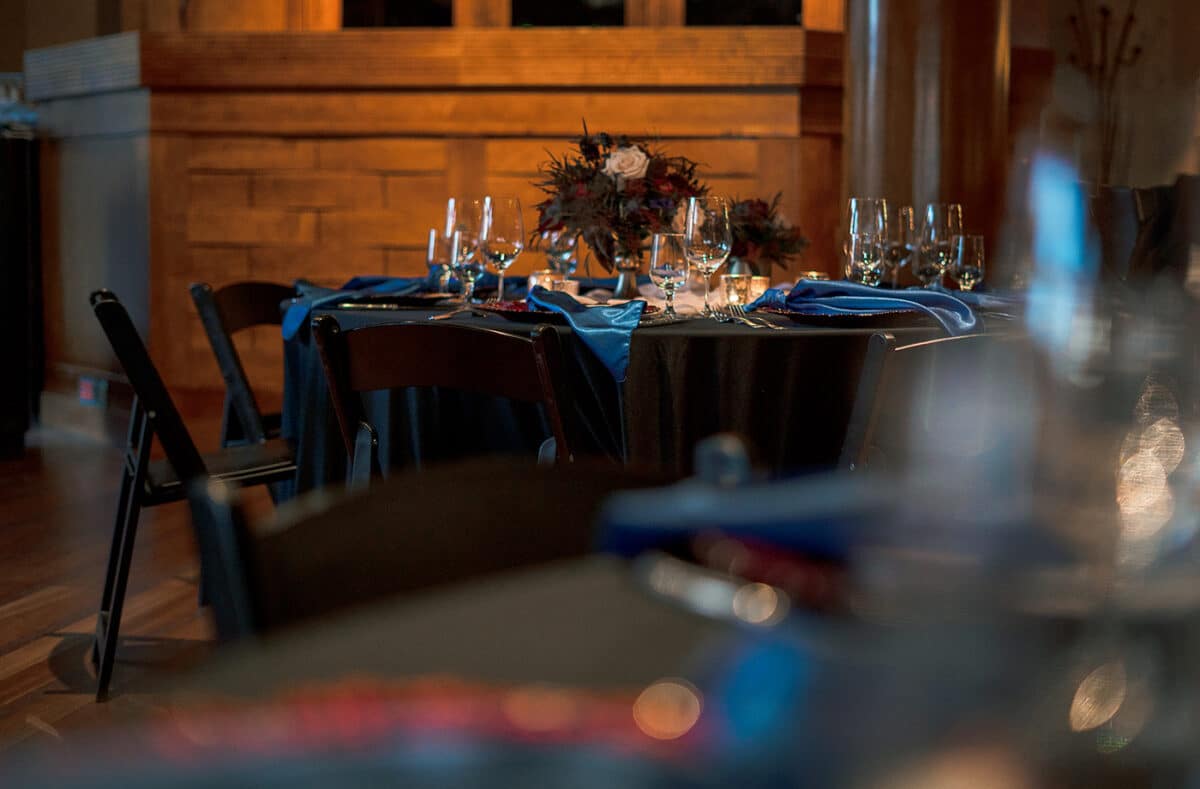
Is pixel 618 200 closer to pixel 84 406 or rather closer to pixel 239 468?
pixel 239 468

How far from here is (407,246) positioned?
5.23 m

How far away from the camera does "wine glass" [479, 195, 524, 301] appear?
2.67 m

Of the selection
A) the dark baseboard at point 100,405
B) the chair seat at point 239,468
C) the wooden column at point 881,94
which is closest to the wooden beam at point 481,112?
the wooden column at point 881,94

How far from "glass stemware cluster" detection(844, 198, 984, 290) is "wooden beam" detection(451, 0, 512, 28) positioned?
10.7 feet

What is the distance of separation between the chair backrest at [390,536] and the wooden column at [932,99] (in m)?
4.06

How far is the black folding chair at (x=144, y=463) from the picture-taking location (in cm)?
211

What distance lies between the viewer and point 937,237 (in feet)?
9.32

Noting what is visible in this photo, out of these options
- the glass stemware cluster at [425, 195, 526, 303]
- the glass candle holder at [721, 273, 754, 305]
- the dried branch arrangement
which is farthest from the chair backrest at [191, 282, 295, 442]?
the dried branch arrangement

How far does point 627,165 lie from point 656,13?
324 cm

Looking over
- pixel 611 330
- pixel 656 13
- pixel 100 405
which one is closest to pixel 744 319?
pixel 611 330

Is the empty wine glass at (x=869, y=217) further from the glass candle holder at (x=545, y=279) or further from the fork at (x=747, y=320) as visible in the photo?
the glass candle holder at (x=545, y=279)

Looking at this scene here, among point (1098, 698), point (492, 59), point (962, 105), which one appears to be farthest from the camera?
point (492, 59)

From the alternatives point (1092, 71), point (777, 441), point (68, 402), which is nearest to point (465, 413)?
point (777, 441)

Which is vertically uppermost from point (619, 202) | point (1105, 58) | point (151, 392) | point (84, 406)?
point (1105, 58)
